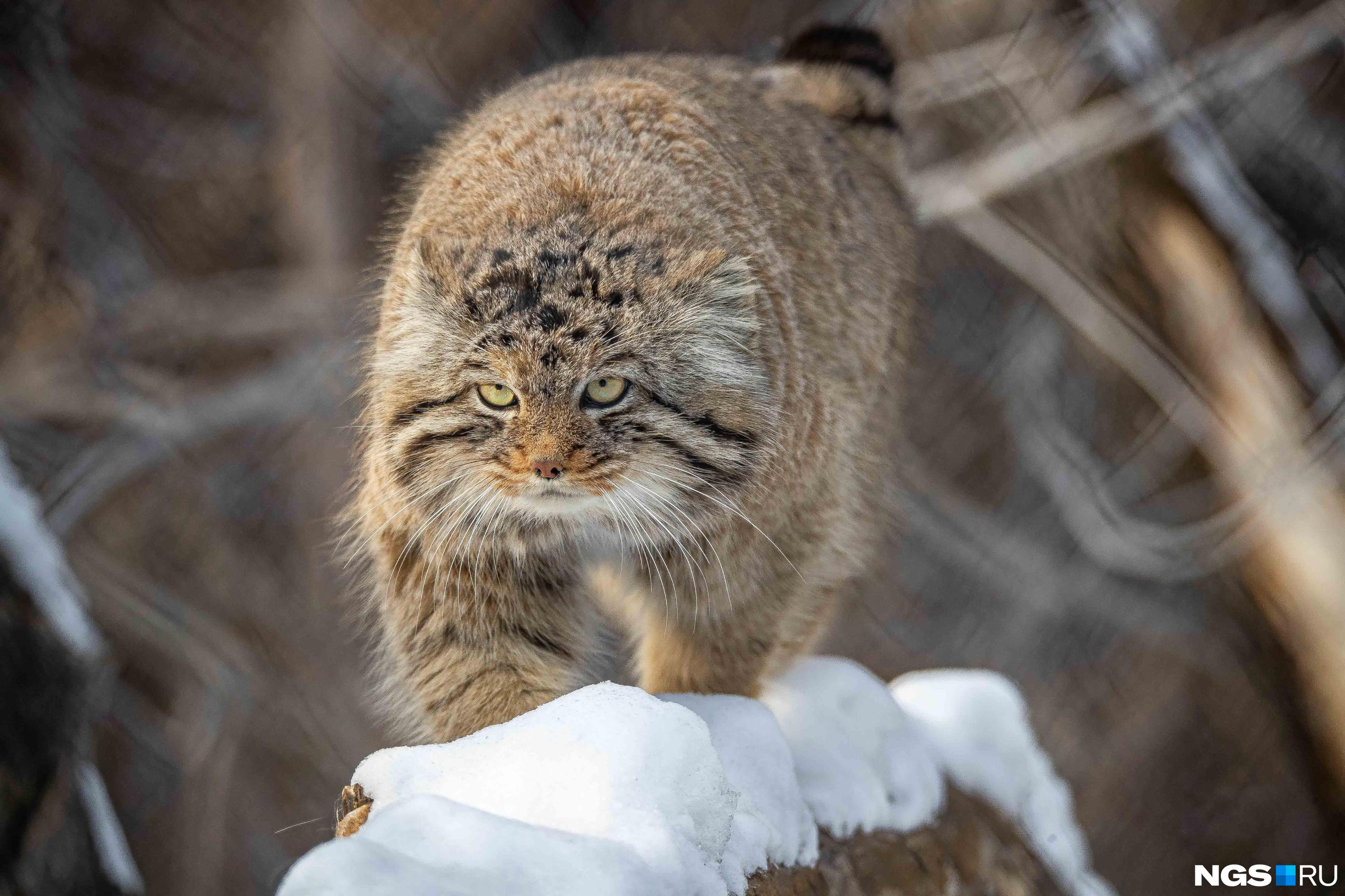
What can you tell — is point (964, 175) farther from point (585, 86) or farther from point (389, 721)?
point (389, 721)

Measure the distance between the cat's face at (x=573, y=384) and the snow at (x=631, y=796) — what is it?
1.46ft

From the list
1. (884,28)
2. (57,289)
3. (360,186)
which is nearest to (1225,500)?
(884,28)

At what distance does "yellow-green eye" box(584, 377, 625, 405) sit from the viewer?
227 cm

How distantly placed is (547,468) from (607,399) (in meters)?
0.19

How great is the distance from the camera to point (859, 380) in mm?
3203

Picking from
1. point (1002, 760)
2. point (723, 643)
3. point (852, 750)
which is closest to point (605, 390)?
→ point (723, 643)

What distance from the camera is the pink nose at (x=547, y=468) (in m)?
2.20

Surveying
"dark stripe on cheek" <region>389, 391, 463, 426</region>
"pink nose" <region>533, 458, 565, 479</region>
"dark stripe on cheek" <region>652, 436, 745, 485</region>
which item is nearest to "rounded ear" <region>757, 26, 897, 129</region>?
"dark stripe on cheek" <region>652, 436, 745, 485</region>

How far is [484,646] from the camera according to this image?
259cm

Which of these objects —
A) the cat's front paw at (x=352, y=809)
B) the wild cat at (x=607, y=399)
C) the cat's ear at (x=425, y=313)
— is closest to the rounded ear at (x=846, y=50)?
the wild cat at (x=607, y=399)

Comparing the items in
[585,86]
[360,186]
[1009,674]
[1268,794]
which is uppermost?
[360,186]

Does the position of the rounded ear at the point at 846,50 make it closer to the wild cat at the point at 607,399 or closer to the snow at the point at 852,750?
the wild cat at the point at 607,399

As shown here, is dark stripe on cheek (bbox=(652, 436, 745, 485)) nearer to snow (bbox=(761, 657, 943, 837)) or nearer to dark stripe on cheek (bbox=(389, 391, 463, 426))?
dark stripe on cheek (bbox=(389, 391, 463, 426))

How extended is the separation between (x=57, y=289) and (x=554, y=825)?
5.66 meters
